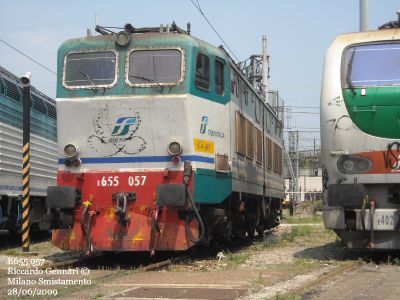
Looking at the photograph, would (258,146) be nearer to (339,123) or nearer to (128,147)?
(339,123)

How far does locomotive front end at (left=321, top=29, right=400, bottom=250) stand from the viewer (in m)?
8.39

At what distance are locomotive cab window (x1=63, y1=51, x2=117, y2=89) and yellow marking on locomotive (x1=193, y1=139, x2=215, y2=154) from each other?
1.61 meters

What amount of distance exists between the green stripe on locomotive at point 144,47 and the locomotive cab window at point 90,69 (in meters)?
0.08

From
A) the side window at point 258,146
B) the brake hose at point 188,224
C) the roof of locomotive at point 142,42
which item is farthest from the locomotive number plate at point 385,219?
the side window at point 258,146

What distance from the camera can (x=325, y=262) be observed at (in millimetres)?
9242

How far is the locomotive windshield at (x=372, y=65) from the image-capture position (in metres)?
8.58

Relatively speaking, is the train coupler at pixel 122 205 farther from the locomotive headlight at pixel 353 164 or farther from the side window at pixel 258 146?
the side window at pixel 258 146

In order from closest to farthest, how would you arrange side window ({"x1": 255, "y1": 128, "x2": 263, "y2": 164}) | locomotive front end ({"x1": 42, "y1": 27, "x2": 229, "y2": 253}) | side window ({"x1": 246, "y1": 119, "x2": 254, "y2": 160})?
locomotive front end ({"x1": 42, "y1": 27, "x2": 229, "y2": 253}), side window ({"x1": 246, "y1": 119, "x2": 254, "y2": 160}), side window ({"x1": 255, "y1": 128, "x2": 263, "y2": 164})

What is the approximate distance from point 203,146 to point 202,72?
3.81ft

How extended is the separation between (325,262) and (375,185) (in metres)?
1.52

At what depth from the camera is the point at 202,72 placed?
30.3 ft

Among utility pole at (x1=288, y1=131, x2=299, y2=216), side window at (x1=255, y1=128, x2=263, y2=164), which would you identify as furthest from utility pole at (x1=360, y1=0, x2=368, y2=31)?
utility pole at (x1=288, y1=131, x2=299, y2=216)

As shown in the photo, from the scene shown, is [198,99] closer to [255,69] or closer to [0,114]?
[0,114]

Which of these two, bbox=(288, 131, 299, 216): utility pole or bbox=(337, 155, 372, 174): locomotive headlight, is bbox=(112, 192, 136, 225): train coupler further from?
bbox=(288, 131, 299, 216): utility pole
